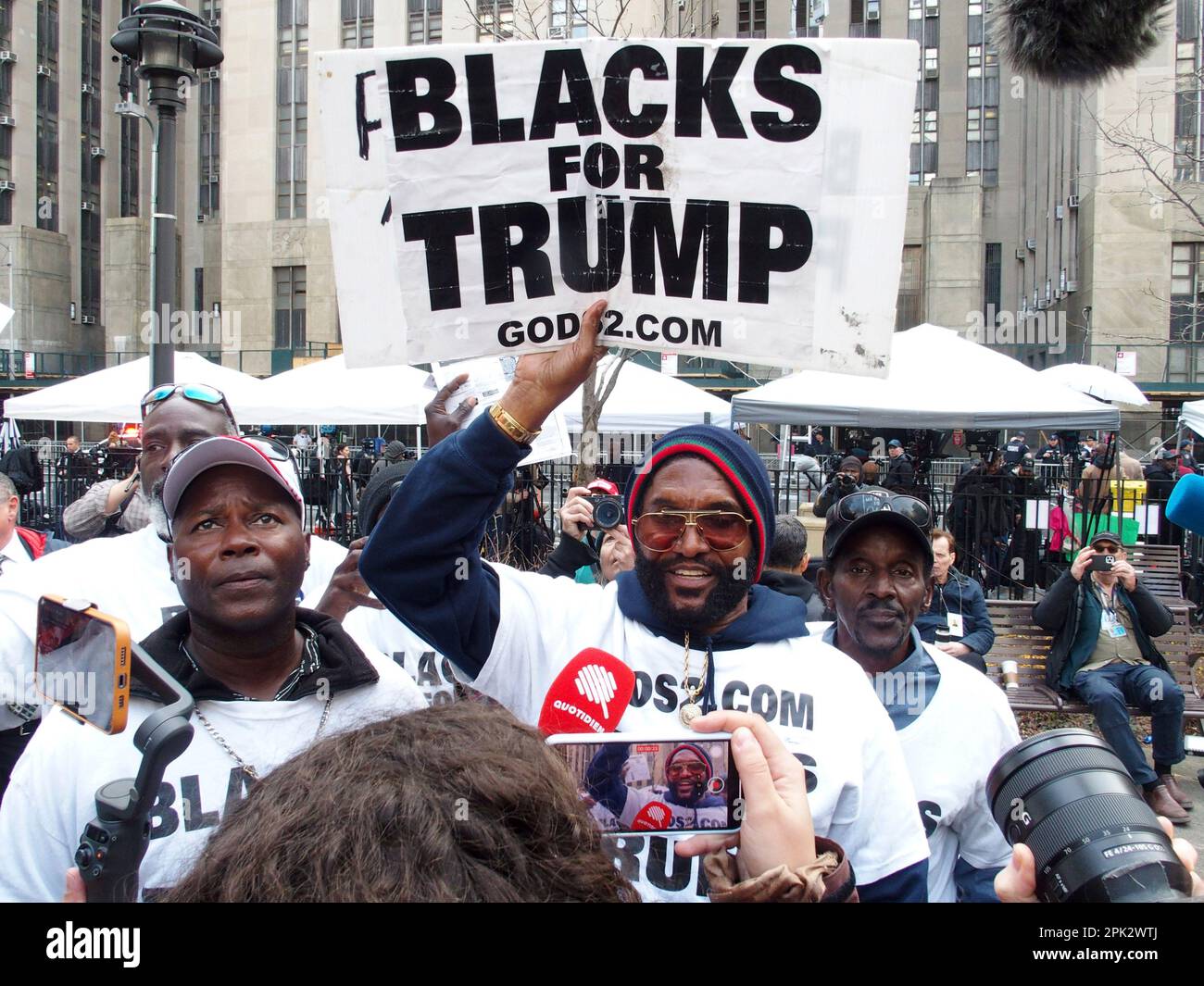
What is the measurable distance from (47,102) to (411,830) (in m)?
60.8

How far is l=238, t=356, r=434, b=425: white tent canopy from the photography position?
12.3 meters

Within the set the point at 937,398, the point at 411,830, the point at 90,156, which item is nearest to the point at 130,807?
the point at 411,830

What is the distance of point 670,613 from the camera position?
7.59 feet

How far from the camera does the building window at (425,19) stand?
1672 inches

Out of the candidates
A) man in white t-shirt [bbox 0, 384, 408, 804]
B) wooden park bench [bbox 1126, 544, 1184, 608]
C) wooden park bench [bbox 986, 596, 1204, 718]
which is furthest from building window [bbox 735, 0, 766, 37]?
man in white t-shirt [bbox 0, 384, 408, 804]

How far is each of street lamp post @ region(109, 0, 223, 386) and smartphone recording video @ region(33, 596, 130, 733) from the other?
5242mm

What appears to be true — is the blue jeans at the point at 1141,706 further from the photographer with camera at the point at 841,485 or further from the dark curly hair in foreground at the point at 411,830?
the dark curly hair in foreground at the point at 411,830

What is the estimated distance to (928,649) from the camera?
3143 millimetres

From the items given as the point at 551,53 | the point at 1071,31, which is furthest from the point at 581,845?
the point at 1071,31

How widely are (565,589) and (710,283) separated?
87cm

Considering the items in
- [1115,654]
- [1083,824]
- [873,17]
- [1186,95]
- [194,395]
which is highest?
[873,17]

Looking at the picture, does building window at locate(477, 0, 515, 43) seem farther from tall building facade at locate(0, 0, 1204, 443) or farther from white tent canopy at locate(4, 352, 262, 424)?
tall building facade at locate(0, 0, 1204, 443)

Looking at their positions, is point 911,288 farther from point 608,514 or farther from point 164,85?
point 608,514

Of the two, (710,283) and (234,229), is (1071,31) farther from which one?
(234,229)
